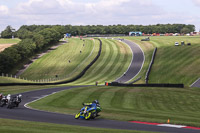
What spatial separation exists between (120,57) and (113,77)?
93.3ft

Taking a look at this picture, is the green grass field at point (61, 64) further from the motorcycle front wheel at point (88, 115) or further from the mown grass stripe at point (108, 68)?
the motorcycle front wheel at point (88, 115)

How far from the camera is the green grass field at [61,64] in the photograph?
114312mm

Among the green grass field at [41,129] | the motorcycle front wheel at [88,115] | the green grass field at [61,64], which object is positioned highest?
the green grass field at [41,129]

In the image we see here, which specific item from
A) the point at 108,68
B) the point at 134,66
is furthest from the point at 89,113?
the point at 108,68

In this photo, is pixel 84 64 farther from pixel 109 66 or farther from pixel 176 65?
pixel 176 65

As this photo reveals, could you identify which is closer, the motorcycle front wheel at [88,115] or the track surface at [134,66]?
the motorcycle front wheel at [88,115]

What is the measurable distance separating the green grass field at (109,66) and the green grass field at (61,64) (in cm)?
426

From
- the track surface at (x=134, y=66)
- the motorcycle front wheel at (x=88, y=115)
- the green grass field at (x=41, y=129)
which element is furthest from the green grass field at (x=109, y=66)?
the green grass field at (x=41, y=129)

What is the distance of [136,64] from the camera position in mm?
112312

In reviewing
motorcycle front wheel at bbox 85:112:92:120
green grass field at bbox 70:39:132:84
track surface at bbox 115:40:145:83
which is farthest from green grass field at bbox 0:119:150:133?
green grass field at bbox 70:39:132:84

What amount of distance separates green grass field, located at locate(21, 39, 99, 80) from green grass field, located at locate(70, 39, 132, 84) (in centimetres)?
426

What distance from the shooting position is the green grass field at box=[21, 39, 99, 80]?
114 metres

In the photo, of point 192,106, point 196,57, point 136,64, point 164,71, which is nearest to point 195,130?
point 192,106

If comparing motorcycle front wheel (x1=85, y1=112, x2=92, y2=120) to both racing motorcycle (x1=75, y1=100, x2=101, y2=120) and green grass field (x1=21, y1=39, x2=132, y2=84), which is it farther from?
green grass field (x1=21, y1=39, x2=132, y2=84)
